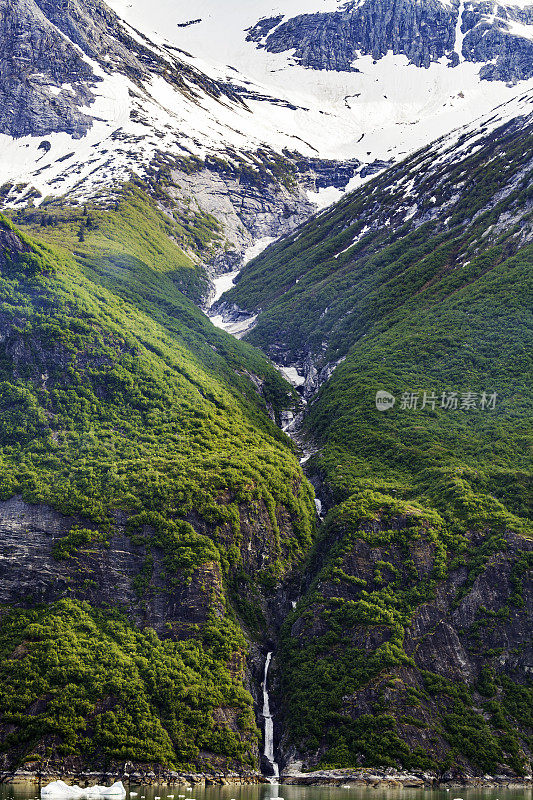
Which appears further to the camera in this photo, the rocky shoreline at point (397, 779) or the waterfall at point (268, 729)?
the waterfall at point (268, 729)

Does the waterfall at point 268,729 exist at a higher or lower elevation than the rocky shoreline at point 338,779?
higher

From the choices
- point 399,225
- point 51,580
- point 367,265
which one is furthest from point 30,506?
point 399,225

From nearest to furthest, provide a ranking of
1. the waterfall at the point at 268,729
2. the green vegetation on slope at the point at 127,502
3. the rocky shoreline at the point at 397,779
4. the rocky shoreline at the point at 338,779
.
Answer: the rocky shoreline at the point at 338,779 → the rocky shoreline at the point at 397,779 → the green vegetation on slope at the point at 127,502 → the waterfall at the point at 268,729

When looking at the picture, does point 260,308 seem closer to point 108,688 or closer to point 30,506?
point 30,506

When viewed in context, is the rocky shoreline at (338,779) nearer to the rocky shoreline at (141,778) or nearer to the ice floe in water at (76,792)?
the rocky shoreline at (141,778)
